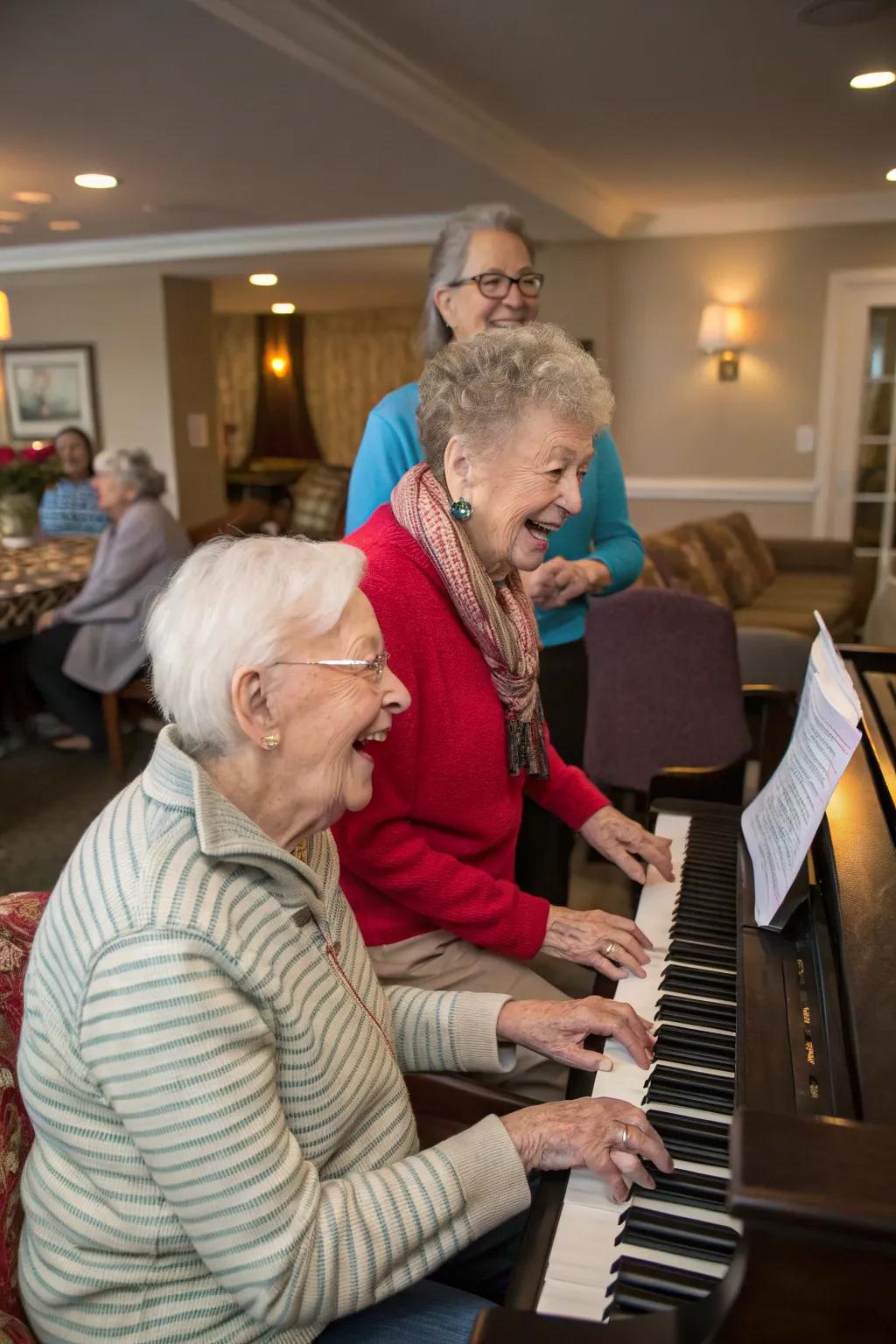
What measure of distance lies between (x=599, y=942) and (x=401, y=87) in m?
3.09

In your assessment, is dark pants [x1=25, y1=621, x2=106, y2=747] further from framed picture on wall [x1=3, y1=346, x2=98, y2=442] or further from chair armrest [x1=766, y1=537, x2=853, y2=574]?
chair armrest [x1=766, y1=537, x2=853, y2=574]

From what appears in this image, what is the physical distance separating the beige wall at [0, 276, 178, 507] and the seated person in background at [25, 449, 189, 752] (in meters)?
2.81

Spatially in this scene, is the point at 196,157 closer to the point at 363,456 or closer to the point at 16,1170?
the point at 363,456

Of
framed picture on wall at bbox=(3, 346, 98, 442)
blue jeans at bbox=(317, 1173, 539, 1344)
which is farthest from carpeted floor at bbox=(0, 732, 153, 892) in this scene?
framed picture on wall at bbox=(3, 346, 98, 442)

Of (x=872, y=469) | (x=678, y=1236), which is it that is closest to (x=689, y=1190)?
(x=678, y=1236)

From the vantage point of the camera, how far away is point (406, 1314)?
1.09 metres

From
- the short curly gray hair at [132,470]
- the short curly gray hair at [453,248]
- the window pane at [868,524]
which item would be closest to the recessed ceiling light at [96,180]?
the short curly gray hair at [132,470]

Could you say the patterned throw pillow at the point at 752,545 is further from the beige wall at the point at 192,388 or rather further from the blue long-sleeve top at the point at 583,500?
the blue long-sleeve top at the point at 583,500

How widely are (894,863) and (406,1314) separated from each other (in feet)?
2.29

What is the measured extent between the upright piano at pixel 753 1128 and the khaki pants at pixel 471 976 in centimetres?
16

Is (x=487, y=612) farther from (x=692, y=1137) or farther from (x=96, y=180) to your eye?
(x=96, y=180)

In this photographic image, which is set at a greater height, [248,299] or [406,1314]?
[248,299]

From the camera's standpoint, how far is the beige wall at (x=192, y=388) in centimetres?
739

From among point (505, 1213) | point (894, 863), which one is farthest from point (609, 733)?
point (505, 1213)
